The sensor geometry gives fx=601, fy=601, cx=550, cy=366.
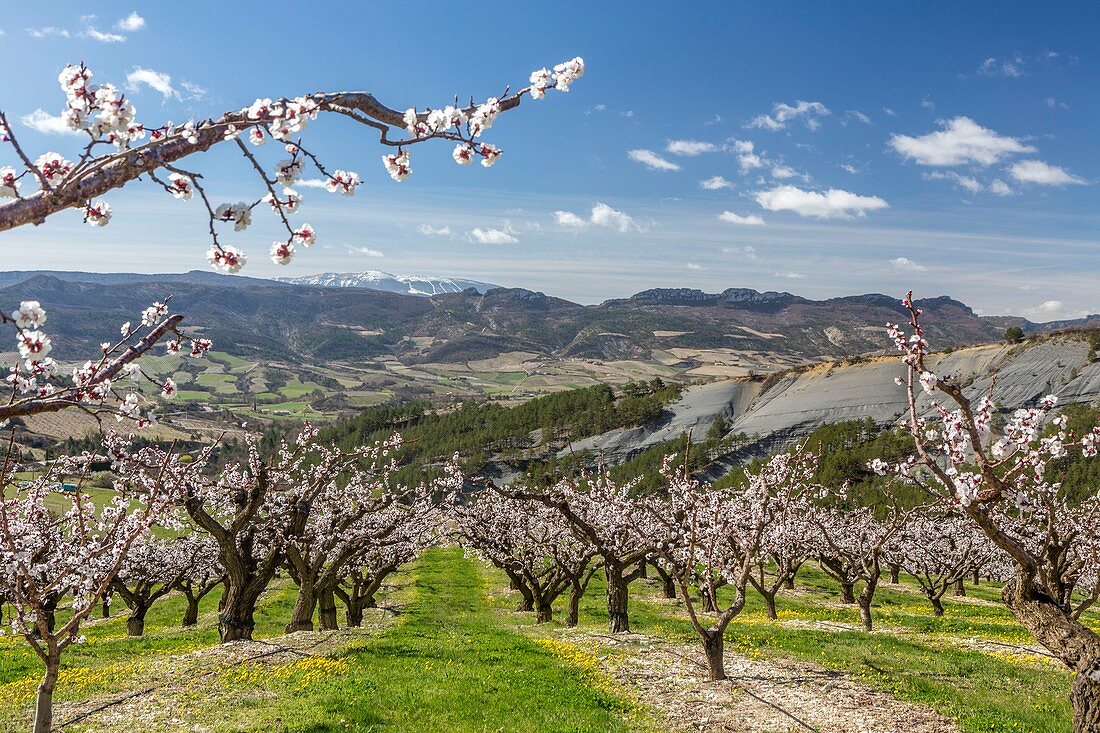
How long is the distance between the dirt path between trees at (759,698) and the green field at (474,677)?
422 mm

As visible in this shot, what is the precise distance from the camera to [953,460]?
886cm

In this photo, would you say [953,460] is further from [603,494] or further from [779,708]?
[603,494]

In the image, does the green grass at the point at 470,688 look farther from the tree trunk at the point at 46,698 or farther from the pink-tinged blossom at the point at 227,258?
the pink-tinged blossom at the point at 227,258

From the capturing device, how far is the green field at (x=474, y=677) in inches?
486

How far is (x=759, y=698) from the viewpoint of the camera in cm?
1381

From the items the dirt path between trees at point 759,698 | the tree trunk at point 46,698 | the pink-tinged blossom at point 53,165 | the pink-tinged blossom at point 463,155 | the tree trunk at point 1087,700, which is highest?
the pink-tinged blossom at point 463,155

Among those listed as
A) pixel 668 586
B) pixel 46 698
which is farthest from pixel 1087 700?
pixel 668 586

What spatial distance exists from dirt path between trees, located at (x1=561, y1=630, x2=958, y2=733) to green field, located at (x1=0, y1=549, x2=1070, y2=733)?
42cm

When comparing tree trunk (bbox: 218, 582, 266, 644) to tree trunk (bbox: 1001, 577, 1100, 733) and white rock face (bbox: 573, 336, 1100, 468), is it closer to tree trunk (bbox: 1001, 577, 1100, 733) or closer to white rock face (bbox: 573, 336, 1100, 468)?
tree trunk (bbox: 1001, 577, 1100, 733)

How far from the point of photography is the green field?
12352 millimetres

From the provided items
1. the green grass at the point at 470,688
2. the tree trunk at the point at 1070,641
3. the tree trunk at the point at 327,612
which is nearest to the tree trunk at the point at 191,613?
the tree trunk at the point at 327,612

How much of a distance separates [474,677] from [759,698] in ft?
23.0

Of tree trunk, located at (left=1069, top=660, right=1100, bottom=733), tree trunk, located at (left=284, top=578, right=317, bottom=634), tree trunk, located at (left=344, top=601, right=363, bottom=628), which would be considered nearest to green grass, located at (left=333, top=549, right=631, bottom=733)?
tree trunk, located at (left=284, top=578, right=317, bottom=634)

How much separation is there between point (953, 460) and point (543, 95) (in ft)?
26.1
